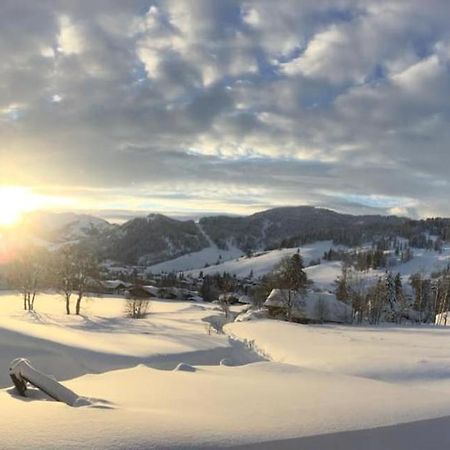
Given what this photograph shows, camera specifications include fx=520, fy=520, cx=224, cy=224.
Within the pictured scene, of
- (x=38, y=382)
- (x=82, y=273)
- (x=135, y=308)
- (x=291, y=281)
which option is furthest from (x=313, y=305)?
(x=38, y=382)

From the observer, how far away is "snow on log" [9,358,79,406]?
354 inches

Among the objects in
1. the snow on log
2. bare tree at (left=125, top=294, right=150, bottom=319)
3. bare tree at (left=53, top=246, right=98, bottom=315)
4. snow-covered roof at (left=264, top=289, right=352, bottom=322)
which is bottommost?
bare tree at (left=125, top=294, right=150, bottom=319)

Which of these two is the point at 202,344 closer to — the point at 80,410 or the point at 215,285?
the point at 80,410

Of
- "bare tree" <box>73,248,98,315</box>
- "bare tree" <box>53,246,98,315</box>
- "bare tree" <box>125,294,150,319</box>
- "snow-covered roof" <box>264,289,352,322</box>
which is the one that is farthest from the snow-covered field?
"bare tree" <box>125,294,150,319</box>

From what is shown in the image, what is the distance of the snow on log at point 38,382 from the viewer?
9.00m

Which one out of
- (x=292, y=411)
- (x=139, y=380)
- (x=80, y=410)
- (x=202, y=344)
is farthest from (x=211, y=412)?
(x=202, y=344)

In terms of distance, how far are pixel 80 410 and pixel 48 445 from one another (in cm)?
166

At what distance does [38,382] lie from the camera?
31.7 feet

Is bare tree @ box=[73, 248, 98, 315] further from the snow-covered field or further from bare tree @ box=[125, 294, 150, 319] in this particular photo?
the snow-covered field

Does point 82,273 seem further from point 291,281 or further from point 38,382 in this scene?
point 38,382

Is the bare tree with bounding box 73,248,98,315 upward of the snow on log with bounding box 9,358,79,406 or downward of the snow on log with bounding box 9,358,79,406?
downward

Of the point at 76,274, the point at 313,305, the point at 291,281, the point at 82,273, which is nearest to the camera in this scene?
the point at 291,281

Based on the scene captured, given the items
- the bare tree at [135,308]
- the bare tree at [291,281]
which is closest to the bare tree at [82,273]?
the bare tree at [135,308]

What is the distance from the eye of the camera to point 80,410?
7.45 m
